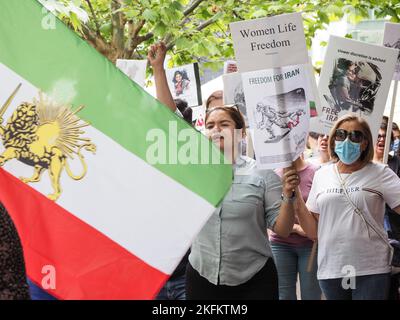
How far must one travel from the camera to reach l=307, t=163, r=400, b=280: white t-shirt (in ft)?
18.4

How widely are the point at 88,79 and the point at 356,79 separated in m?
3.20

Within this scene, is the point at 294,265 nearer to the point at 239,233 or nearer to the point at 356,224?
the point at 356,224

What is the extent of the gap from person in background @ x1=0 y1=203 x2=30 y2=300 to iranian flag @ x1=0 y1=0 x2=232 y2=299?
94 centimetres

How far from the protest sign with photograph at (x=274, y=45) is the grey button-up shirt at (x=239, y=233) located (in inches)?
29.9

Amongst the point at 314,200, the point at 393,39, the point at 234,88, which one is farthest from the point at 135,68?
the point at 314,200

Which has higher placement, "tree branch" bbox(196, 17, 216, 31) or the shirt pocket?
"tree branch" bbox(196, 17, 216, 31)

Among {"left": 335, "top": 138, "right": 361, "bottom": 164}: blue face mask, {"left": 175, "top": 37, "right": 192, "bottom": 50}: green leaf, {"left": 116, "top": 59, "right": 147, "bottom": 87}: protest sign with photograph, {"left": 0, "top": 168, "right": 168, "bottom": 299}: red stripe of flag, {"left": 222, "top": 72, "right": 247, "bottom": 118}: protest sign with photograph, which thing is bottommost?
{"left": 0, "top": 168, "right": 168, "bottom": 299}: red stripe of flag

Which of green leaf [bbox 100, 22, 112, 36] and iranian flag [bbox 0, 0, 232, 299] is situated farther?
green leaf [bbox 100, 22, 112, 36]

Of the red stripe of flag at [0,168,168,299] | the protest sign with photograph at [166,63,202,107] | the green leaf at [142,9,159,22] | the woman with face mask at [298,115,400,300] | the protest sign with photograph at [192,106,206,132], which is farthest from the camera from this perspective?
the protest sign with photograph at [166,63,202,107]

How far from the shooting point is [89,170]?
4.02 m

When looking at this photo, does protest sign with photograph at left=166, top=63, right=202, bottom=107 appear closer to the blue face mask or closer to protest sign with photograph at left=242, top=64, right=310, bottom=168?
the blue face mask

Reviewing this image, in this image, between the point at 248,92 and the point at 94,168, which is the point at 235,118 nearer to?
the point at 248,92

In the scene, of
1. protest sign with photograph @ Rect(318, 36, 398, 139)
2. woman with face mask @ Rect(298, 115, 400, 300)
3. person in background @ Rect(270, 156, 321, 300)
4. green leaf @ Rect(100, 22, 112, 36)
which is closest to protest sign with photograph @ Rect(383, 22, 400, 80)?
protest sign with photograph @ Rect(318, 36, 398, 139)
